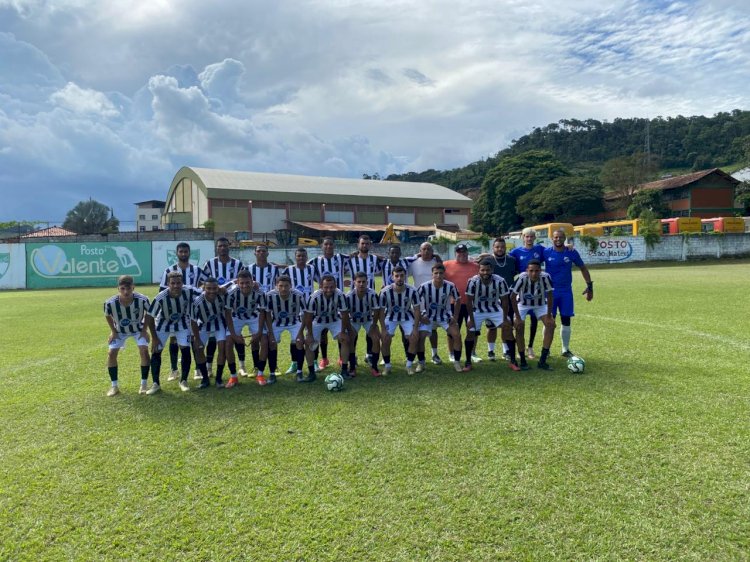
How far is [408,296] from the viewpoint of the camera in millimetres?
7066

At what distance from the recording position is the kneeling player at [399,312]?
6.93 m

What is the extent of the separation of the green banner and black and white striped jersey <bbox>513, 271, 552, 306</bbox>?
22.4 m

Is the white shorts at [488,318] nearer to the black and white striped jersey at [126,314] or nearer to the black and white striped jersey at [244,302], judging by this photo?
the black and white striped jersey at [244,302]

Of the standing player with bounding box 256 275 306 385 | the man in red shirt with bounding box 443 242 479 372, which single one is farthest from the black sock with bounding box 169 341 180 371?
the man in red shirt with bounding box 443 242 479 372

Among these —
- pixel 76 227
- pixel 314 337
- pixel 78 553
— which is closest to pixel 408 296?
pixel 314 337

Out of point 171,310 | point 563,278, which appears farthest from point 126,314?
point 563,278

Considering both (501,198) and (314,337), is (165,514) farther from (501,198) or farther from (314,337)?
(501,198)

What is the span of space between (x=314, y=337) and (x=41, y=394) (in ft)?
11.1

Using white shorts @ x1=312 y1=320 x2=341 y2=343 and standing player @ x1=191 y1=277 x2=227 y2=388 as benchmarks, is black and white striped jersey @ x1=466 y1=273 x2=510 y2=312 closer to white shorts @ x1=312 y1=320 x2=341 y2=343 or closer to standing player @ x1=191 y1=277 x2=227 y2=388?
white shorts @ x1=312 y1=320 x2=341 y2=343

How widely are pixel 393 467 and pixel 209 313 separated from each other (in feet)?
12.3

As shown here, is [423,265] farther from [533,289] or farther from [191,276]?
[191,276]

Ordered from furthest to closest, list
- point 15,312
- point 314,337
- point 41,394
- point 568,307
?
point 15,312 < point 568,307 < point 314,337 < point 41,394

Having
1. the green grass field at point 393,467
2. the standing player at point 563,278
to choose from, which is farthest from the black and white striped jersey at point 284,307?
the standing player at point 563,278

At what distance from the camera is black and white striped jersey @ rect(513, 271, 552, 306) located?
23.7ft
